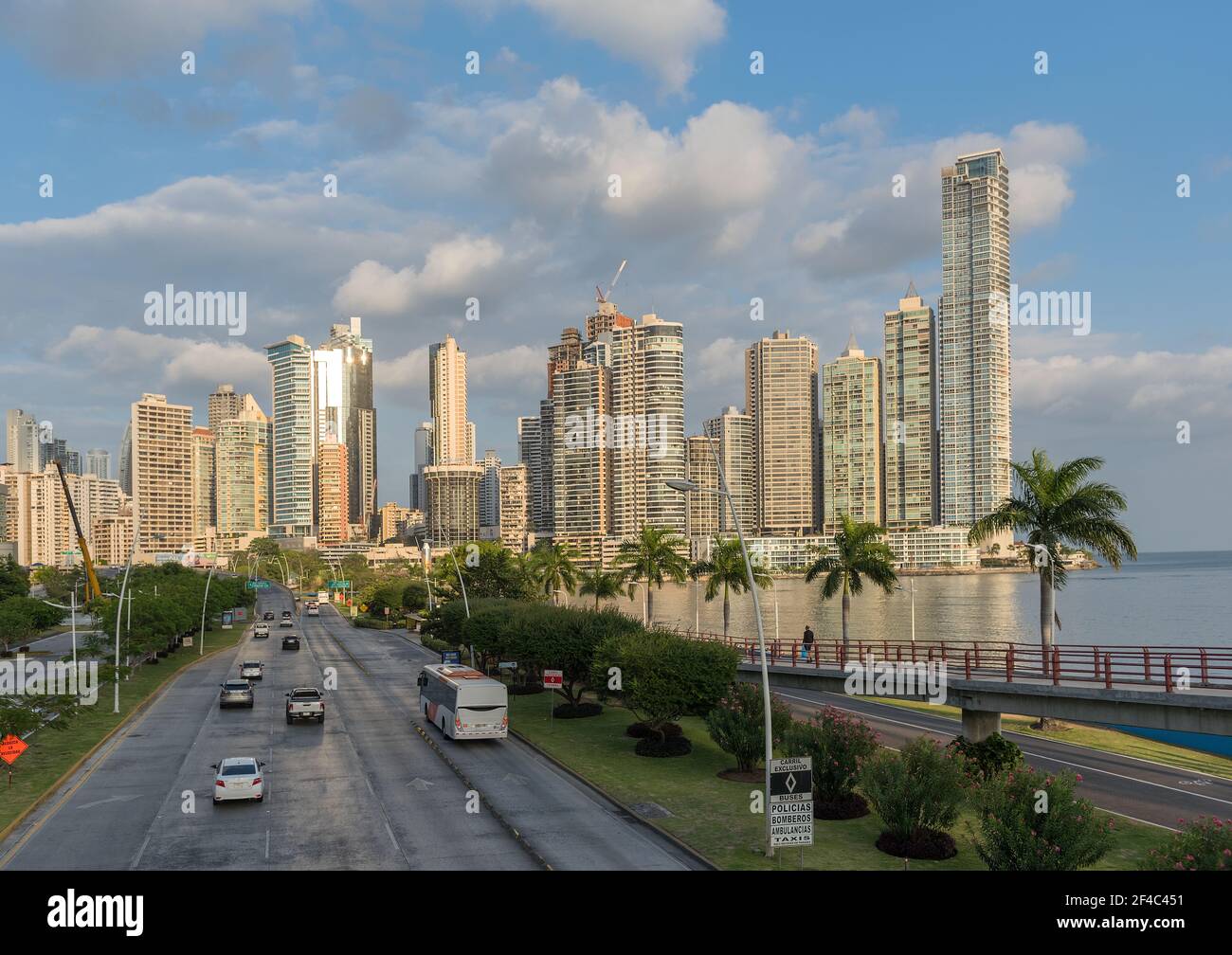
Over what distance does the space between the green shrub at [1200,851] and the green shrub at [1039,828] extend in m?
3.13

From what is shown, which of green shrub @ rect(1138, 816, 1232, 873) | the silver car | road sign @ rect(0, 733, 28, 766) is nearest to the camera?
green shrub @ rect(1138, 816, 1232, 873)

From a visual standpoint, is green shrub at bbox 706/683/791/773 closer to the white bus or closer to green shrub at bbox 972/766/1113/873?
the white bus

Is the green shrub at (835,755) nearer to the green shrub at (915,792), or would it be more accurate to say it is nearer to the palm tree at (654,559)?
the green shrub at (915,792)

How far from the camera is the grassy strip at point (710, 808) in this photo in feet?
81.9

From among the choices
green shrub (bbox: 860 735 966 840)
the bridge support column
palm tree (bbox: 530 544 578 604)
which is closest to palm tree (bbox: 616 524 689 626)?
palm tree (bbox: 530 544 578 604)

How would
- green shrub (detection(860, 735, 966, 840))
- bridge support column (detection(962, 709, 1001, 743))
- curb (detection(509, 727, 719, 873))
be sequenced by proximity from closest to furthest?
curb (detection(509, 727, 719, 873))
green shrub (detection(860, 735, 966, 840))
bridge support column (detection(962, 709, 1001, 743))

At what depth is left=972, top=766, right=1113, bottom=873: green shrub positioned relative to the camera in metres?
21.7

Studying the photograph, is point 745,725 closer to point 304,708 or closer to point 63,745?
point 304,708

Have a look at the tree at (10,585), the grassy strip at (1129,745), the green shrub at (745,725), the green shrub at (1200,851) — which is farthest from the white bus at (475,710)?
the tree at (10,585)

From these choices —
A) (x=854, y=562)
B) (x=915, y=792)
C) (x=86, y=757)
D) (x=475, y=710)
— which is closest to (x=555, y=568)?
(x=854, y=562)

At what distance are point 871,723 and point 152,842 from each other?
A: 1250 inches

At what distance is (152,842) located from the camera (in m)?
26.5

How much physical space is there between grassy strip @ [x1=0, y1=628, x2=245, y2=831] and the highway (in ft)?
2.76

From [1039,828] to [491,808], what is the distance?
53.8 ft
